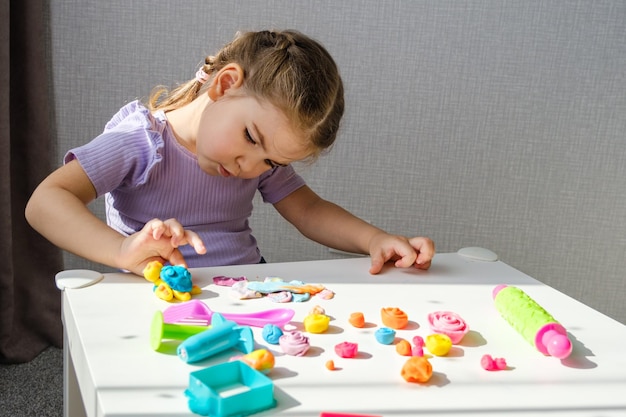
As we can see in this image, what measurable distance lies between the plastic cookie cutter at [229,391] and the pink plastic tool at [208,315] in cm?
12

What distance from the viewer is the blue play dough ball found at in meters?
0.79

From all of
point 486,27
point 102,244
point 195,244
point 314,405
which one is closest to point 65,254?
point 102,244

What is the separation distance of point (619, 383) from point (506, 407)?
0.46 ft

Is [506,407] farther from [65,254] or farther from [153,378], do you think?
[65,254]

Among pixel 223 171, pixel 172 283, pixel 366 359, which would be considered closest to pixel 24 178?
pixel 223 171

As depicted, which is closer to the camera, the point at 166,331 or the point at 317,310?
the point at 166,331

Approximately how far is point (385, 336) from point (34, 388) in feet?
3.30

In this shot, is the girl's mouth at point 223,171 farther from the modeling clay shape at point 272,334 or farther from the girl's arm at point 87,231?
the modeling clay shape at point 272,334

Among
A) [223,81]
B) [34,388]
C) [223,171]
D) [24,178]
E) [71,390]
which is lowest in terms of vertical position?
[34,388]

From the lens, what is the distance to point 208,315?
74 centimetres

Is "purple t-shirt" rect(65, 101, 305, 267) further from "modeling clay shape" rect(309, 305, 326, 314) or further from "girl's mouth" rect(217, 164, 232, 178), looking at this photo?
"modeling clay shape" rect(309, 305, 326, 314)

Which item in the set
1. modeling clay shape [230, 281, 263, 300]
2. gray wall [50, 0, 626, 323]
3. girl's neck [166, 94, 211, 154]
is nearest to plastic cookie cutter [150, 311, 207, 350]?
modeling clay shape [230, 281, 263, 300]

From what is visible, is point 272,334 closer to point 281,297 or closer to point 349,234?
point 281,297

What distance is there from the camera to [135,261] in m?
0.85
